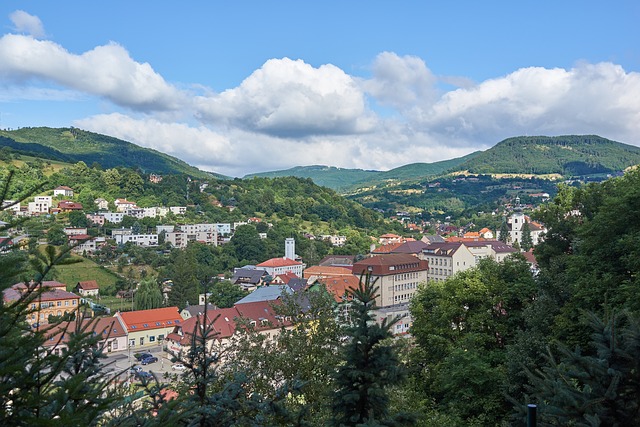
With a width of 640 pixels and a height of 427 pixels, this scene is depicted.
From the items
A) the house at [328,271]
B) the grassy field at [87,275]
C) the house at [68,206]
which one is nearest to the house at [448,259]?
the house at [328,271]

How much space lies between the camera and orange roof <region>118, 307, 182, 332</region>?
150 feet

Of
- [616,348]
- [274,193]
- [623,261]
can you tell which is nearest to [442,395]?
[623,261]

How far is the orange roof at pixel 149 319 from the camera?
45.6 m

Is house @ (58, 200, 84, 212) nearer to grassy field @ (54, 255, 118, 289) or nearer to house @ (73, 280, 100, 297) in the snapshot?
grassy field @ (54, 255, 118, 289)

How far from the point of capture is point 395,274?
197 feet

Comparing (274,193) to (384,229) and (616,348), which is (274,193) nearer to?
(384,229)

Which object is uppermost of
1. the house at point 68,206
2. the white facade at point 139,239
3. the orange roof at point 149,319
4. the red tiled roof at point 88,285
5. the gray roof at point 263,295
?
the house at point 68,206

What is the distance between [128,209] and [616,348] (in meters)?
104

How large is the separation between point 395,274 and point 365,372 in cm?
5505

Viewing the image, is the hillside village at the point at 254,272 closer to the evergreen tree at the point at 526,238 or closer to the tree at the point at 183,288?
the evergreen tree at the point at 526,238

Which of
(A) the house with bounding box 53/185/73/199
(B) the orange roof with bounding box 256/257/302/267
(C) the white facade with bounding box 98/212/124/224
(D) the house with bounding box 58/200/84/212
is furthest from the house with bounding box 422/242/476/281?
(A) the house with bounding box 53/185/73/199

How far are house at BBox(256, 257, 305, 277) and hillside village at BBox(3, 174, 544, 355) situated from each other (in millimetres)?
151

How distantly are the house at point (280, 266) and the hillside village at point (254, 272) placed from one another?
151mm

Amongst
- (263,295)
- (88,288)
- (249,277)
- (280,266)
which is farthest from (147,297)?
(280,266)
